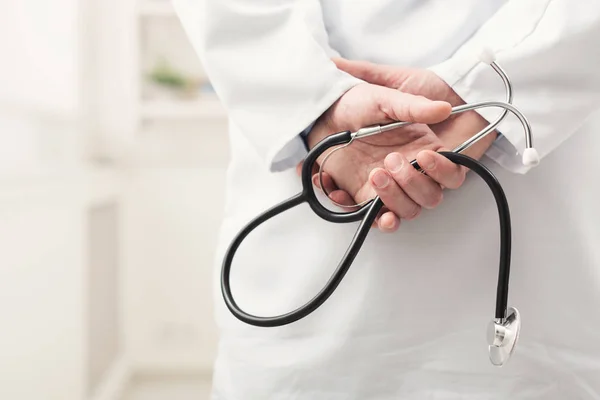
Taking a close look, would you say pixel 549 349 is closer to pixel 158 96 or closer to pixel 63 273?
pixel 63 273

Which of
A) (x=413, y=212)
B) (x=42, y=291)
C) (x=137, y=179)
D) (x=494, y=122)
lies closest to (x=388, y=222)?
(x=413, y=212)

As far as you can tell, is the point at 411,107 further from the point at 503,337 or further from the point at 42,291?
the point at 42,291

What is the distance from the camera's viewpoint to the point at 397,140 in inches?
23.9

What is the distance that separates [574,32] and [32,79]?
1.39 metres

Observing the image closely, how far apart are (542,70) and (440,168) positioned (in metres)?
0.15

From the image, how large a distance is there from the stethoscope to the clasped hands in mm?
16

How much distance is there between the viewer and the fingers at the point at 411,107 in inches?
20.2

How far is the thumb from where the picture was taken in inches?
24.3

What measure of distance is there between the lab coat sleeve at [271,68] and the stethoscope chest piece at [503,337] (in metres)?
0.26

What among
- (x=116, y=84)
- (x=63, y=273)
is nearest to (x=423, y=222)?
(x=63, y=273)

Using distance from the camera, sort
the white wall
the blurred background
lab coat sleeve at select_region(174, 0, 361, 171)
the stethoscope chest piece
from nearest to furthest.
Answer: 1. the stethoscope chest piece
2. lab coat sleeve at select_region(174, 0, 361, 171)
3. the white wall
4. the blurred background

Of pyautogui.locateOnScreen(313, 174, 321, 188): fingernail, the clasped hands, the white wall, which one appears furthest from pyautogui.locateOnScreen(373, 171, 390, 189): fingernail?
the white wall

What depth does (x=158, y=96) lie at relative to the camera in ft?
7.63

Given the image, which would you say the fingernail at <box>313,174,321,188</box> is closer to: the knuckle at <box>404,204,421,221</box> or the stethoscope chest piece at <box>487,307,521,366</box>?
the knuckle at <box>404,204,421,221</box>
